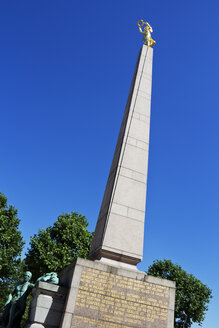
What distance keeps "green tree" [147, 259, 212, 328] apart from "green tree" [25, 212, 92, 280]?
8.74 meters

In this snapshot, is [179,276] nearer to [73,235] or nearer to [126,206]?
[73,235]

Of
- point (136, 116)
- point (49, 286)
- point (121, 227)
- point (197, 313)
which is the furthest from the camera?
point (197, 313)

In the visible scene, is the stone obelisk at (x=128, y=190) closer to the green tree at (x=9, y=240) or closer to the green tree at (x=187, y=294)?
the green tree at (x=9, y=240)

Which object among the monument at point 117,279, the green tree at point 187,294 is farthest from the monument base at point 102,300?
the green tree at point 187,294

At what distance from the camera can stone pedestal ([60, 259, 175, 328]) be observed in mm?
7156

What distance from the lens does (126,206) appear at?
9812 millimetres

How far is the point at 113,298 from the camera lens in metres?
7.60

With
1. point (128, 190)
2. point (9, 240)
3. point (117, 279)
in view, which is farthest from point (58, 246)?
point (117, 279)

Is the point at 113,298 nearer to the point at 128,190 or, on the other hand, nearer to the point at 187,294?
the point at 128,190

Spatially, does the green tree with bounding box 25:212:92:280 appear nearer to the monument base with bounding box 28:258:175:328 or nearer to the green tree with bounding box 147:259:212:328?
the green tree with bounding box 147:259:212:328

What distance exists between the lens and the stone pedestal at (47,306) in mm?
6957

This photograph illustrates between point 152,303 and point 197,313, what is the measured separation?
2263cm

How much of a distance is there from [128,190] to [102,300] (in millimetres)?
3970

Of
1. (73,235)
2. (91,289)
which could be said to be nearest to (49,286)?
(91,289)
